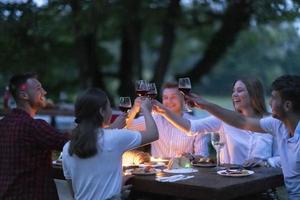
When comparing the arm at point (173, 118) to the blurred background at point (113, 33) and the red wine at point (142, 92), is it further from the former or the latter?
the blurred background at point (113, 33)

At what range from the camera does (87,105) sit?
2.98 meters

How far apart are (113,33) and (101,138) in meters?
9.77

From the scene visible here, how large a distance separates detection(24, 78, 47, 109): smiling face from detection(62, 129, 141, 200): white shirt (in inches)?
19.3

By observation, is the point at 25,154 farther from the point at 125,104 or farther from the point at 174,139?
the point at 174,139

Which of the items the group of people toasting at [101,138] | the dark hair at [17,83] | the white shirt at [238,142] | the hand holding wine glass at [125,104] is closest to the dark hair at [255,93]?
the group of people toasting at [101,138]

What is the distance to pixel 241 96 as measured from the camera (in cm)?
423

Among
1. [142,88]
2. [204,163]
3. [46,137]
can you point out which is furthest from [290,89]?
[46,137]

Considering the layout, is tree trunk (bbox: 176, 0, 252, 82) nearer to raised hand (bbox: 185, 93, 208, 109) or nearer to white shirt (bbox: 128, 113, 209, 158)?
white shirt (bbox: 128, 113, 209, 158)

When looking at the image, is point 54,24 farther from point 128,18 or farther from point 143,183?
point 143,183

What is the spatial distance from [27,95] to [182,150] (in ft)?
5.18

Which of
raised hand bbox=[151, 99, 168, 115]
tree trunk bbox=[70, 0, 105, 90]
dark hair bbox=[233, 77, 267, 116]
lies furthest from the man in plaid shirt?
tree trunk bbox=[70, 0, 105, 90]

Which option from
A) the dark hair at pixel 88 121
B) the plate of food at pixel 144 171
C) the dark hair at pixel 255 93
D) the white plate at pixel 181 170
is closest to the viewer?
the dark hair at pixel 88 121

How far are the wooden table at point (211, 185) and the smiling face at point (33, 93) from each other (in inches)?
30.1

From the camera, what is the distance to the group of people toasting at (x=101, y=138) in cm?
295
